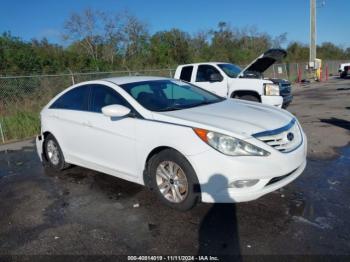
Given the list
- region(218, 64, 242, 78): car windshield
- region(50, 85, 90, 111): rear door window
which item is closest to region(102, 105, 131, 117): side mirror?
region(50, 85, 90, 111): rear door window

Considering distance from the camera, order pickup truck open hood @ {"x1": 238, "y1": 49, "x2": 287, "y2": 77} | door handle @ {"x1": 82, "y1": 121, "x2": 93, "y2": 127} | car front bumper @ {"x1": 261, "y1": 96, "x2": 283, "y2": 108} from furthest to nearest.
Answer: pickup truck open hood @ {"x1": 238, "y1": 49, "x2": 287, "y2": 77} < car front bumper @ {"x1": 261, "y1": 96, "x2": 283, "y2": 108} < door handle @ {"x1": 82, "y1": 121, "x2": 93, "y2": 127}

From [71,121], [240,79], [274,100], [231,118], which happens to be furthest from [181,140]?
[240,79]

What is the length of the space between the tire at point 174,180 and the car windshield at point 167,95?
727mm

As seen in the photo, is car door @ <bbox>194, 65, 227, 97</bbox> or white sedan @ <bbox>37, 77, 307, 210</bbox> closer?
white sedan @ <bbox>37, 77, 307, 210</bbox>

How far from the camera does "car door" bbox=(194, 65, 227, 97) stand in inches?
427

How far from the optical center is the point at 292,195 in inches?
177

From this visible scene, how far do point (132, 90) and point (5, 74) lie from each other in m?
14.3

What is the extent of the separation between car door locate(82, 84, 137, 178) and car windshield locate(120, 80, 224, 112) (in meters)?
0.25

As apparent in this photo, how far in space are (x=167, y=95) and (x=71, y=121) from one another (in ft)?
5.41

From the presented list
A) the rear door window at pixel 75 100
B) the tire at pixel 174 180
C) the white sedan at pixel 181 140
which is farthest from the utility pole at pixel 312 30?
the tire at pixel 174 180

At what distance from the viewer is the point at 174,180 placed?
4.16m

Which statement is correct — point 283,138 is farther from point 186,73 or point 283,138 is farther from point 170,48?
point 170,48

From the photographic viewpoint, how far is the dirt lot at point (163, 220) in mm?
3443

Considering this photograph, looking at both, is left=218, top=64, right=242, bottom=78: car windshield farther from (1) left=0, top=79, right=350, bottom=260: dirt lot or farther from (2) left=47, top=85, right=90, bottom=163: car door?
(2) left=47, top=85, right=90, bottom=163: car door
